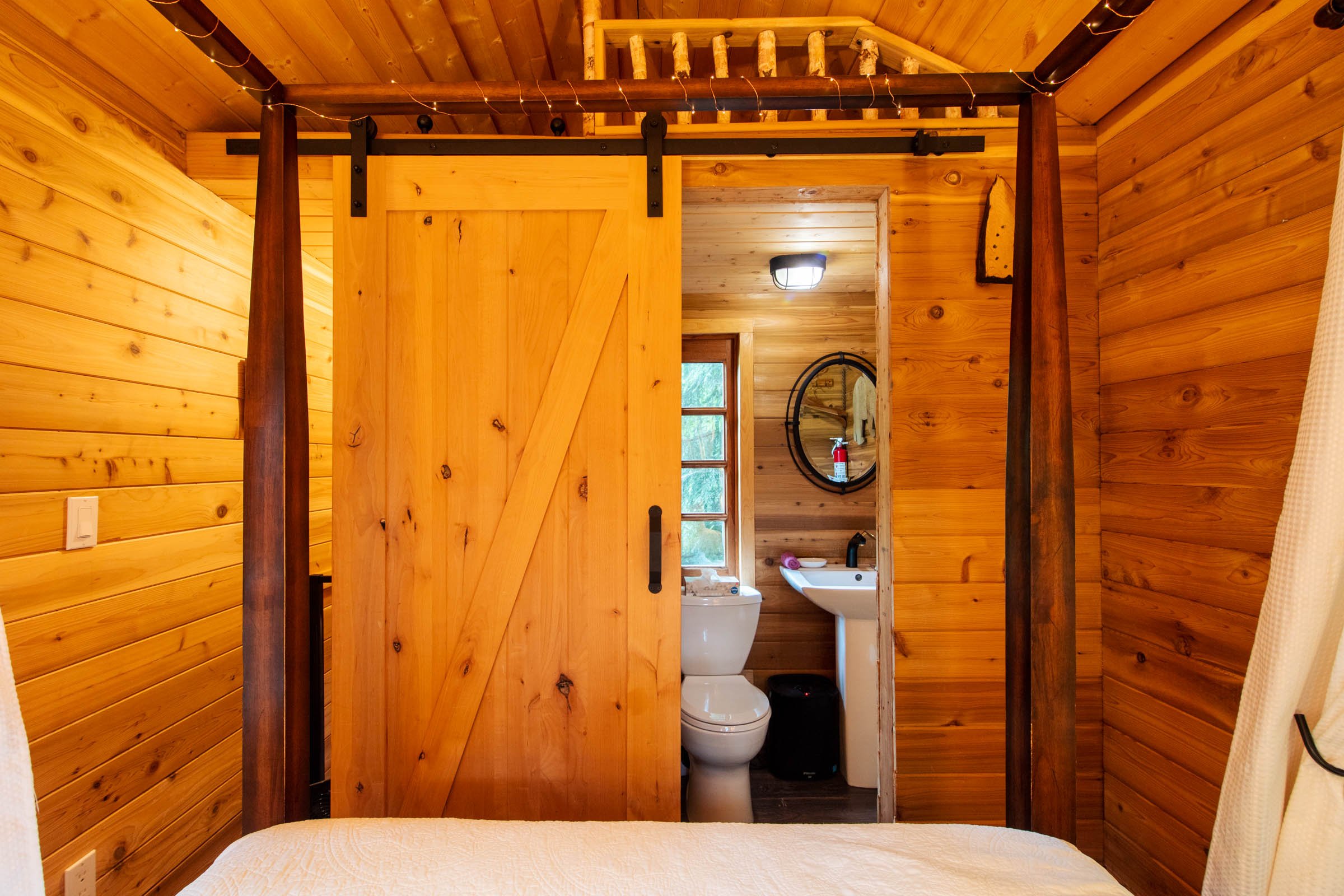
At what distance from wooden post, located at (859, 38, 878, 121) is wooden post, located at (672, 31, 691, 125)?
0.51 m

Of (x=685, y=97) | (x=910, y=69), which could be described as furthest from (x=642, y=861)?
(x=910, y=69)

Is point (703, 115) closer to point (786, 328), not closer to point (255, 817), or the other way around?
point (786, 328)

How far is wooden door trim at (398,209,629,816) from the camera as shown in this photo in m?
1.66

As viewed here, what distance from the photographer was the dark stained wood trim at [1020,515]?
133 centimetres

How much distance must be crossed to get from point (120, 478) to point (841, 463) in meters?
2.72

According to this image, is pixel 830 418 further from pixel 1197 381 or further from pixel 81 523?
pixel 81 523

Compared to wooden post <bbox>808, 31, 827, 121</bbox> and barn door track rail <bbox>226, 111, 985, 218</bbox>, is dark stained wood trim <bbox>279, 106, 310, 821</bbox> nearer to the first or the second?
barn door track rail <bbox>226, 111, 985, 218</bbox>

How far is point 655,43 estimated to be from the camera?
6.25ft

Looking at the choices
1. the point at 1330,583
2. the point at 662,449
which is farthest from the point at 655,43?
the point at 1330,583

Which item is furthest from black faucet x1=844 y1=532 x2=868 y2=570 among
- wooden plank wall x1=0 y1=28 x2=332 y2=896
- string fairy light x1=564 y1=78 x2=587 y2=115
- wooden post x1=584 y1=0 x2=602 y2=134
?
wooden plank wall x1=0 y1=28 x2=332 y2=896

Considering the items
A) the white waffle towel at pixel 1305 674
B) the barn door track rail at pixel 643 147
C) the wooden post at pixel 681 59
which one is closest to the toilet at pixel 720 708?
the white waffle towel at pixel 1305 674

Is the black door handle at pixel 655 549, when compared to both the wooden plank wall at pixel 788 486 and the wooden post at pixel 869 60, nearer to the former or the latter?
the wooden post at pixel 869 60

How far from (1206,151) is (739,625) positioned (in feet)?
7.06

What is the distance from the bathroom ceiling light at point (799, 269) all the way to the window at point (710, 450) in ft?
1.68
